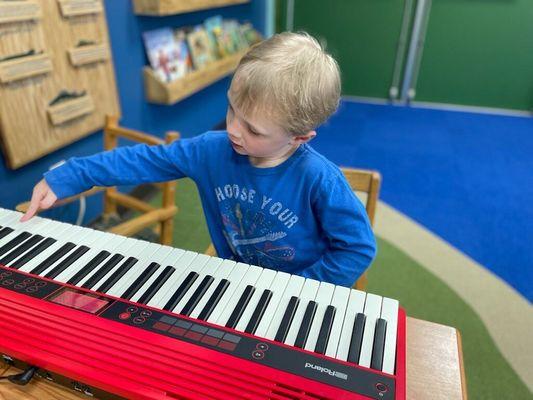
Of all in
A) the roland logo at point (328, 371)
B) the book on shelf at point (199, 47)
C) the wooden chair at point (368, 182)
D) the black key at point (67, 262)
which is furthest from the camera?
the book on shelf at point (199, 47)

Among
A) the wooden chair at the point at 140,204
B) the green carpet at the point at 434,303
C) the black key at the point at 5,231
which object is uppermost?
the black key at the point at 5,231

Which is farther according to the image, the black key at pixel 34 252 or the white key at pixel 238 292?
the black key at pixel 34 252

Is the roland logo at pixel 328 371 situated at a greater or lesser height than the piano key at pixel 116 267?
lesser

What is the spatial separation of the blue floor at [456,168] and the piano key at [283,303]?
2.06m

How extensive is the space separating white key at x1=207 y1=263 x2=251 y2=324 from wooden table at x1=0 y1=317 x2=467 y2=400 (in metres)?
0.26

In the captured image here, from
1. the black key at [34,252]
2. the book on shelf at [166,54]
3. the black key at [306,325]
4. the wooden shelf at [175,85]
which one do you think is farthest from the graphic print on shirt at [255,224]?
the book on shelf at [166,54]

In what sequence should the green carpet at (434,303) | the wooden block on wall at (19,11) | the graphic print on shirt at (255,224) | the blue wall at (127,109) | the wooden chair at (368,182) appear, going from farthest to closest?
the blue wall at (127,109) → the green carpet at (434,303) → the wooden block on wall at (19,11) → the wooden chair at (368,182) → the graphic print on shirt at (255,224)

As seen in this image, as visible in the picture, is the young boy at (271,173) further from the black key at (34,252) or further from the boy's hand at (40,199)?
the black key at (34,252)

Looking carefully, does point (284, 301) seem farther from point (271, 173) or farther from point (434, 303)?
point (434, 303)

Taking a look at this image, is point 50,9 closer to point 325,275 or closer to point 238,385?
point 325,275

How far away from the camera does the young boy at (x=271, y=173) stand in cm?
84

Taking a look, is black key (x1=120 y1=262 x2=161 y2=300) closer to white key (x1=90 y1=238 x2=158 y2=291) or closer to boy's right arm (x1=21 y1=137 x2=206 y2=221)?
white key (x1=90 y1=238 x2=158 y2=291)

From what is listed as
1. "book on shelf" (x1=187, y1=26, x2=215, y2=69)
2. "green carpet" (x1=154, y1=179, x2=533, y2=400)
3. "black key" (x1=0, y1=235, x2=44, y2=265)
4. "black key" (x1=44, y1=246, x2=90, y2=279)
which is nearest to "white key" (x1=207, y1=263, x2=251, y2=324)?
"black key" (x1=44, y1=246, x2=90, y2=279)

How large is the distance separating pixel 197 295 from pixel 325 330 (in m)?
0.27
